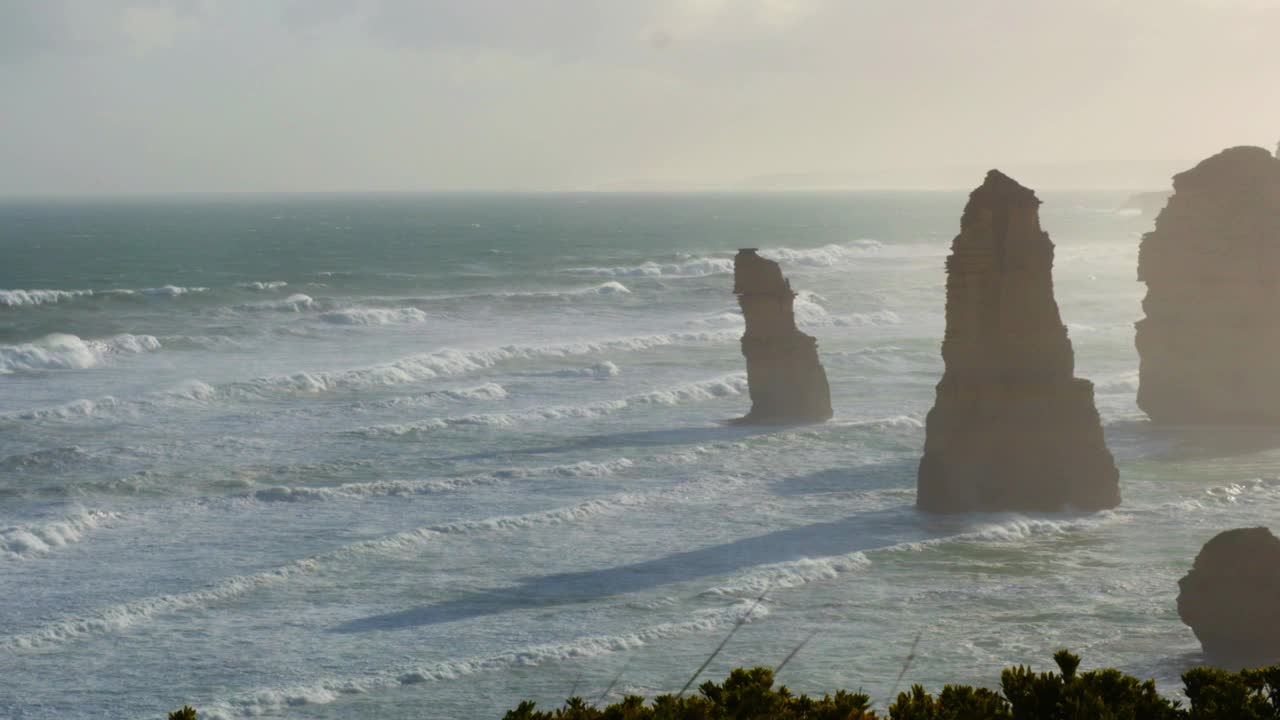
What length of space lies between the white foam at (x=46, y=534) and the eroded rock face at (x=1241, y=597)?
864 inches

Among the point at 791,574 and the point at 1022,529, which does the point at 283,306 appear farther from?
the point at 791,574

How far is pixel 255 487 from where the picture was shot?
3634 centimetres

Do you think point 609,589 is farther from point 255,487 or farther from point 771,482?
point 255,487

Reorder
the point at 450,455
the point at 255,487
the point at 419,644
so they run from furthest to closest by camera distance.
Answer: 1. the point at 450,455
2. the point at 255,487
3. the point at 419,644

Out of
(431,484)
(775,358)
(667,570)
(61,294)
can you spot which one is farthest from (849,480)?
(61,294)

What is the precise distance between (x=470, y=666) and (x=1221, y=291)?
2729cm

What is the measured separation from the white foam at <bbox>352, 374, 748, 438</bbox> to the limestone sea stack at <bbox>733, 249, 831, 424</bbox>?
17.4 ft

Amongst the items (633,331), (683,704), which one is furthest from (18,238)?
(683,704)

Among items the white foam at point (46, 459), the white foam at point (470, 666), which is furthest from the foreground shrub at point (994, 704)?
the white foam at point (46, 459)

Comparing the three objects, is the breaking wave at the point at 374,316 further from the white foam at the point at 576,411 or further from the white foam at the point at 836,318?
the white foam at the point at 576,411

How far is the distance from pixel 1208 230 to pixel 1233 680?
30.7 metres

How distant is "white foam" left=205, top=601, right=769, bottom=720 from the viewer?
22.0m

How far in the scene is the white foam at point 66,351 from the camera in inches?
2427

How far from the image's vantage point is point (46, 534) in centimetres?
3144
